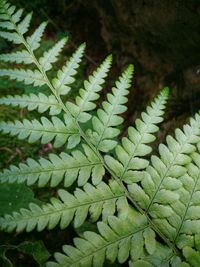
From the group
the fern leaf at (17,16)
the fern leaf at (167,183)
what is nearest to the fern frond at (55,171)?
the fern leaf at (167,183)

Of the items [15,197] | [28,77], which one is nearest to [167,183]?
[28,77]

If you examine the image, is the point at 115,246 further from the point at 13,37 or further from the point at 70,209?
the point at 13,37

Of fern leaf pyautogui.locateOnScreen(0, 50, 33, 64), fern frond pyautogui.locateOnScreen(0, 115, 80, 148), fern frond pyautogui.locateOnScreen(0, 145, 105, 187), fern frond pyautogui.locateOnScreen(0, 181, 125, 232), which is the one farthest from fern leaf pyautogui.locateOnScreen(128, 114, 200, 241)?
fern leaf pyautogui.locateOnScreen(0, 50, 33, 64)

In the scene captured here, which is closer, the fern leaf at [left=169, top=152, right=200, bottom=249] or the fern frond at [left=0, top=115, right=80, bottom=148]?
the fern leaf at [left=169, top=152, right=200, bottom=249]

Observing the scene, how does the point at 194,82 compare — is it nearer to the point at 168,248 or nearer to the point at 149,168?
the point at 149,168

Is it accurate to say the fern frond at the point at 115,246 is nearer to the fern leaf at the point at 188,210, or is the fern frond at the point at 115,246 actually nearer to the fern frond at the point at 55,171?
the fern leaf at the point at 188,210

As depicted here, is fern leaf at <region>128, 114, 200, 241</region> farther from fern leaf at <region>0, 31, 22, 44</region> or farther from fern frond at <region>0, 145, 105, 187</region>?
fern leaf at <region>0, 31, 22, 44</region>
